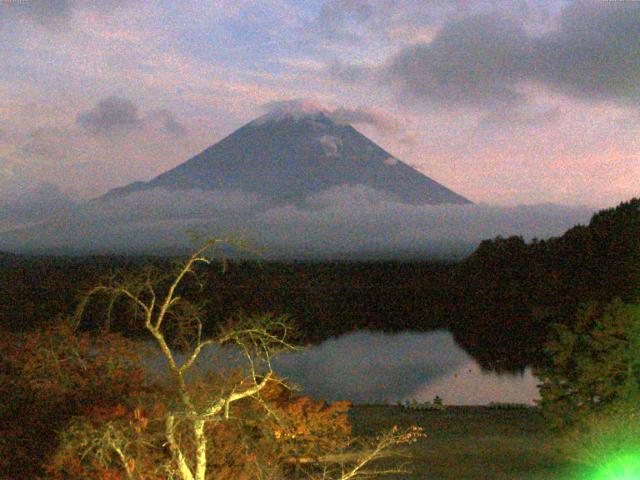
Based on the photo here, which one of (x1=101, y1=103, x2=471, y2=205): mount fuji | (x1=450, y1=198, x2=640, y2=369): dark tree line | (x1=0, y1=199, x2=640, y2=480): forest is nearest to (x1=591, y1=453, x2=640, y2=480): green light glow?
(x1=0, y1=199, x2=640, y2=480): forest

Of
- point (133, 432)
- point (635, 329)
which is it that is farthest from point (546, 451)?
point (133, 432)

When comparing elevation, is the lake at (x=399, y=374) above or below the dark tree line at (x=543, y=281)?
below

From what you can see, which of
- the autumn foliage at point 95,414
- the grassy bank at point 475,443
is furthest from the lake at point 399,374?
the autumn foliage at point 95,414

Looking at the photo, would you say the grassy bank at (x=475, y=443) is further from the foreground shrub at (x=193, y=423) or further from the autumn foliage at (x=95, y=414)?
the autumn foliage at (x=95, y=414)

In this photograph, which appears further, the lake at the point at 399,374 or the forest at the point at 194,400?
the lake at the point at 399,374

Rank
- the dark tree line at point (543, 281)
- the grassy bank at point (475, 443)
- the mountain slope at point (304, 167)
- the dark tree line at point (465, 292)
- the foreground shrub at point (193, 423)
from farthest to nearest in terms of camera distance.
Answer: the mountain slope at point (304, 167) → the dark tree line at point (465, 292) → the dark tree line at point (543, 281) → the grassy bank at point (475, 443) → the foreground shrub at point (193, 423)

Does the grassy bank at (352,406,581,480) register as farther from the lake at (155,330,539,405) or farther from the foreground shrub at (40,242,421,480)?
the lake at (155,330,539,405)

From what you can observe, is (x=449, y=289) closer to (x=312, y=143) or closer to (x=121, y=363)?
(x=121, y=363)
